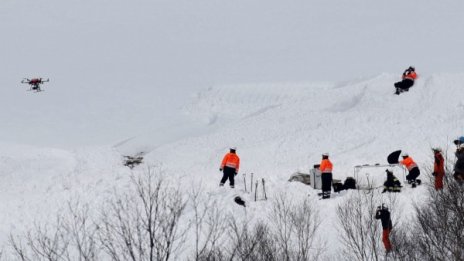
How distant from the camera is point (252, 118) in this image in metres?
48.0

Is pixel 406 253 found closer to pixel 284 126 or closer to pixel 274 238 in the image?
pixel 274 238

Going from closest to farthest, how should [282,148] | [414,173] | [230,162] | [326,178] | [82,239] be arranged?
[82,239] → [414,173] → [326,178] → [230,162] → [282,148]

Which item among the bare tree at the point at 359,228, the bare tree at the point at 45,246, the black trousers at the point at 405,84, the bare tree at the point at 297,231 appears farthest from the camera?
the black trousers at the point at 405,84

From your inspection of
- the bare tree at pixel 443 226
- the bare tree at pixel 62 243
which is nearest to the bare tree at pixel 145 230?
the bare tree at pixel 62 243

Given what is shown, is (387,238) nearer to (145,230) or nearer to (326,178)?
(326,178)

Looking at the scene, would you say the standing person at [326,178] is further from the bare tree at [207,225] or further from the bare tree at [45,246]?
the bare tree at [45,246]

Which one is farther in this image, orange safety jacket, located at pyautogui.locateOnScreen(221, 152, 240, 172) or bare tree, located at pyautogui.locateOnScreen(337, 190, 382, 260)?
orange safety jacket, located at pyautogui.locateOnScreen(221, 152, 240, 172)

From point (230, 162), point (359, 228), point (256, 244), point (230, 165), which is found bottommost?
point (256, 244)

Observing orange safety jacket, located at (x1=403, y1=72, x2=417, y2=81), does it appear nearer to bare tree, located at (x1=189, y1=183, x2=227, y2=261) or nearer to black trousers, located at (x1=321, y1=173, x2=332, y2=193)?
black trousers, located at (x1=321, y1=173, x2=332, y2=193)

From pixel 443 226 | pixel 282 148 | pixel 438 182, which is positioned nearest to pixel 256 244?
pixel 443 226

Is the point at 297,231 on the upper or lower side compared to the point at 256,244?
upper

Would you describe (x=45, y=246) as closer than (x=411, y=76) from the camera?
Yes

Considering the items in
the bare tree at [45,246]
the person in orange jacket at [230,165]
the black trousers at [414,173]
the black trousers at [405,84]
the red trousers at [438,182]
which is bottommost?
the bare tree at [45,246]

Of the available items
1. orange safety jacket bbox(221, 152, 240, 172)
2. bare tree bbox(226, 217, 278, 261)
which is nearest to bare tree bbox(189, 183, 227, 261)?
bare tree bbox(226, 217, 278, 261)
